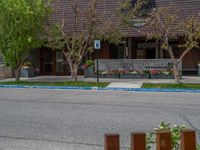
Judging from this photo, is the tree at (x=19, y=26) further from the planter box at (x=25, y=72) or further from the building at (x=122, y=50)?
the planter box at (x=25, y=72)

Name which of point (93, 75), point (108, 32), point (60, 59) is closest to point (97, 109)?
point (108, 32)

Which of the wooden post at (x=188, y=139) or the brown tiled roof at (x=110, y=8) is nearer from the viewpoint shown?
the wooden post at (x=188, y=139)

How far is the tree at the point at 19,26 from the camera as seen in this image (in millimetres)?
25859

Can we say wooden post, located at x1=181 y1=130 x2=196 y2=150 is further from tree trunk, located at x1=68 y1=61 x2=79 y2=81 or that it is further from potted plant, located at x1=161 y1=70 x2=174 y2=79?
potted plant, located at x1=161 y1=70 x2=174 y2=79

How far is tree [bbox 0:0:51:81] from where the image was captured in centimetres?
2586

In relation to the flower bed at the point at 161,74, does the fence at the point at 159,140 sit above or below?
above

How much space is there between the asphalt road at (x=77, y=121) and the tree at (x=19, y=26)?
11467mm

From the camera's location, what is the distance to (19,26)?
85.8 ft

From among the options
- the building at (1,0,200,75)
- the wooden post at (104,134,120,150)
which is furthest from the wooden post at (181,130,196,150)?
the building at (1,0,200,75)

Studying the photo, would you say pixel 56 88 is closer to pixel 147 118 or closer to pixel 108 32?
pixel 108 32

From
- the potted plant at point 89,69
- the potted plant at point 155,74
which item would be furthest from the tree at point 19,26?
the potted plant at point 155,74

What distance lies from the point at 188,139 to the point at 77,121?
748 cm

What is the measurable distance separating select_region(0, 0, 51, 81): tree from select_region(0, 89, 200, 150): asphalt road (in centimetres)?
1147

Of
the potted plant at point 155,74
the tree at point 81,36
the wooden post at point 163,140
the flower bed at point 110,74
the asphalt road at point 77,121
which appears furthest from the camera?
the flower bed at point 110,74
